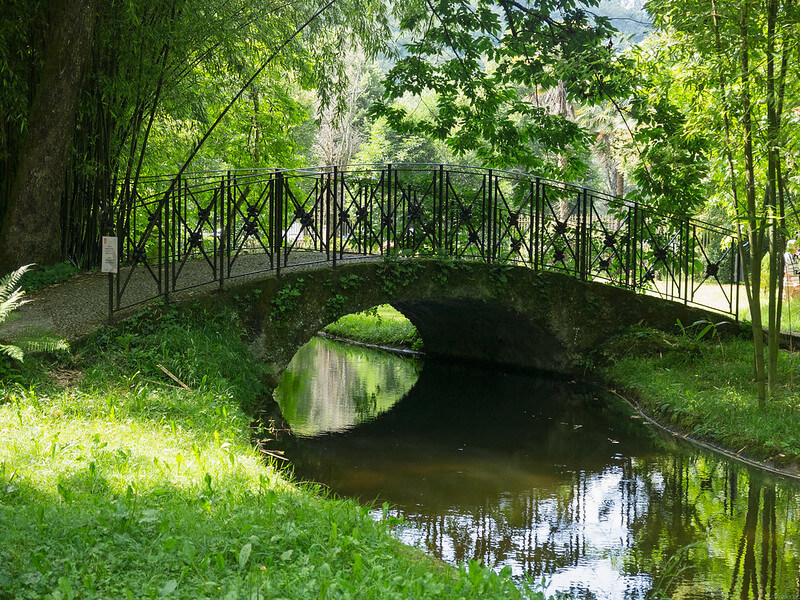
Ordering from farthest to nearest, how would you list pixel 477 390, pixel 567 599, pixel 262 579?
pixel 477 390, pixel 567 599, pixel 262 579

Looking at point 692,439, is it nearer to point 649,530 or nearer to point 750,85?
point 649,530

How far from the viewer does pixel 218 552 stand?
3648mm

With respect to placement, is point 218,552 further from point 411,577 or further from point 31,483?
point 31,483

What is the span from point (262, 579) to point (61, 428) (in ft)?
8.59

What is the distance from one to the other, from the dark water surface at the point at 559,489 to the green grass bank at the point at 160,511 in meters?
0.78

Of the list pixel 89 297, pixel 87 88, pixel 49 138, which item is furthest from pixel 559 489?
pixel 87 88

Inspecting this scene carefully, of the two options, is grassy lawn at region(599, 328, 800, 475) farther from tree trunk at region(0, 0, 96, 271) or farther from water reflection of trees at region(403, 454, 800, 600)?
tree trunk at region(0, 0, 96, 271)

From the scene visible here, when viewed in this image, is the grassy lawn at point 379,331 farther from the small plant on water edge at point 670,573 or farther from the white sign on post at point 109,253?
the small plant on water edge at point 670,573

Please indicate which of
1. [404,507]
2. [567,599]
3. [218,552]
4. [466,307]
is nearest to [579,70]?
[466,307]

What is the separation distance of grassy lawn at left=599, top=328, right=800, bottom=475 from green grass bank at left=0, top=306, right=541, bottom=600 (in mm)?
4050

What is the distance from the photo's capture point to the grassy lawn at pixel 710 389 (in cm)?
731

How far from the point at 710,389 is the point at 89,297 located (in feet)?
23.1

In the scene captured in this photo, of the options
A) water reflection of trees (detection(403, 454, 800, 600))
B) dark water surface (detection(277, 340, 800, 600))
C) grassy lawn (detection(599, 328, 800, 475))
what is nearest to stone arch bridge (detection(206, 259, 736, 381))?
grassy lawn (detection(599, 328, 800, 475))

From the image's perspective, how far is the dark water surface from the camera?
15.9ft
